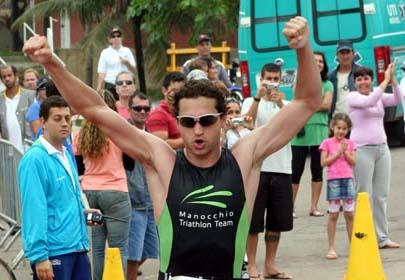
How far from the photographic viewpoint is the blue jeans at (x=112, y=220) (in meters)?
9.37

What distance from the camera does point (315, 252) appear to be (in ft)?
39.8

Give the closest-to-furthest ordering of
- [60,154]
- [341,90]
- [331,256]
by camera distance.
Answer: [60,154] → [331,256] → [341,90]

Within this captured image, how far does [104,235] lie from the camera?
31.2 ft

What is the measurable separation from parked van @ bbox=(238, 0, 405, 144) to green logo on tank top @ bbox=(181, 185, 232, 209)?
1211 cm

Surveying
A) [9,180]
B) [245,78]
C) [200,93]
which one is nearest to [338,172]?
[9,180]

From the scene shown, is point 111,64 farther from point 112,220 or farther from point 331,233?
point 112,220

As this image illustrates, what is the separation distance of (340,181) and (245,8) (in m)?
7.58

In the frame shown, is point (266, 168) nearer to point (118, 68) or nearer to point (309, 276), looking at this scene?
point (309, 276)

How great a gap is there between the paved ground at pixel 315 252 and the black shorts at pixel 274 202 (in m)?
0.51

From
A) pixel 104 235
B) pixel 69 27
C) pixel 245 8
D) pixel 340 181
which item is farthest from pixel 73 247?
pixel 69 27

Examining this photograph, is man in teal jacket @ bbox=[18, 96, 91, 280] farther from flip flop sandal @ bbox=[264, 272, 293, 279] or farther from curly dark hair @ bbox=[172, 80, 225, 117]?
flip flop sandal @ bbox=[264, 272, 293, 279]

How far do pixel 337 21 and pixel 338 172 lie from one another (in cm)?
683

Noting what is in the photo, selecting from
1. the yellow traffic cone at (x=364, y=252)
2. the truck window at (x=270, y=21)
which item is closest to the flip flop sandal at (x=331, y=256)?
the yellow traffic cone at (x=364, y=252)

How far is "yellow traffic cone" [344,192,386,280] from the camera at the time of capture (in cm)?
967
